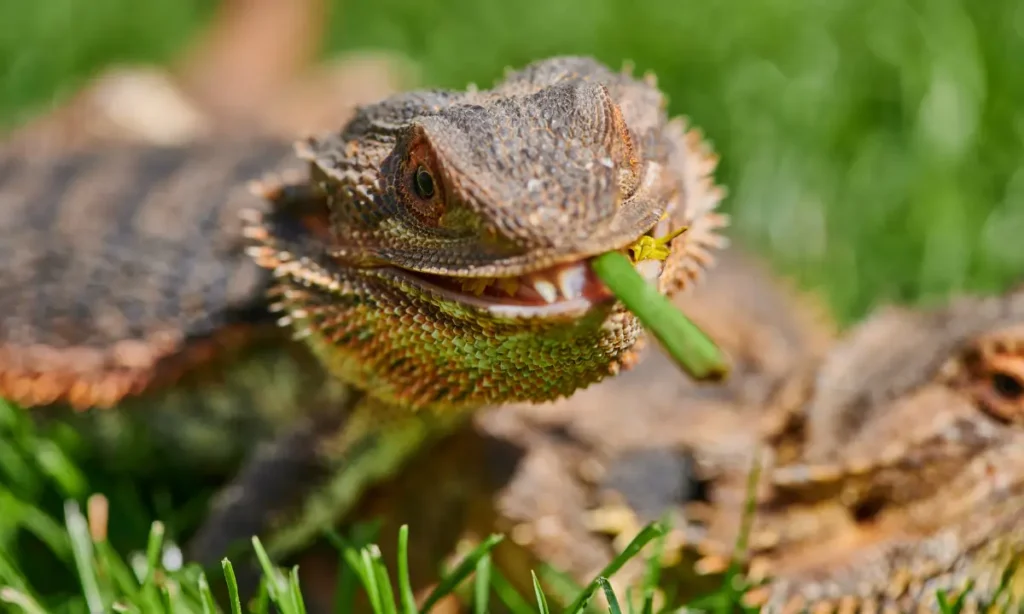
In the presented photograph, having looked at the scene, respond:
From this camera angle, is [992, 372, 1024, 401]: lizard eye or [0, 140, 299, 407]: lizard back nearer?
[992, 372, 1024, 401]: lizard eye

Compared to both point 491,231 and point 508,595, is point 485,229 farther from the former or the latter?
point 508,595

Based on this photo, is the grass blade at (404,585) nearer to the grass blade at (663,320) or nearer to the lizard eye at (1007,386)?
the grass blade at (663,320)

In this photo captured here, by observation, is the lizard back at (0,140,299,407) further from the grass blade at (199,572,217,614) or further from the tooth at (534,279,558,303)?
the tooth at (534,279,558,303)

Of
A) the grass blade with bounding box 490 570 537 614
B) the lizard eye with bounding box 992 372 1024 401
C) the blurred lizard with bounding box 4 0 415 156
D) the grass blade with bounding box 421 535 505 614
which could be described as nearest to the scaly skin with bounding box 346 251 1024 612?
the lizard eye with bounding box 992 372 1024 401

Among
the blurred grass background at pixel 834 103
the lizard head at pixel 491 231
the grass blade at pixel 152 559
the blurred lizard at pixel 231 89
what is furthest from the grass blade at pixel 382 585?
the blurred grass background at pixel 834 103

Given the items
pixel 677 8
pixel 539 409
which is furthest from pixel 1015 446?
pixel 677 8

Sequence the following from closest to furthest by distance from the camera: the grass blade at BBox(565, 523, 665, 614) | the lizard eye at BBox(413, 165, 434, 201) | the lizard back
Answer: the lizard eye at BBox(413, 165, 434, 201) → the grass blade at BBox(565, 523, 665, 614) → the lizard back

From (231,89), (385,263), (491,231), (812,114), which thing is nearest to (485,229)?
(491,231)

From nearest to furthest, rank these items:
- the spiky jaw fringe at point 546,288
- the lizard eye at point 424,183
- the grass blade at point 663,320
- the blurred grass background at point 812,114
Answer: the grass blade at point 663,320 → the spiky jaw fringe at point 546,288 → the lizard eye at point 424,183 → the blurred grass background at point 812,114

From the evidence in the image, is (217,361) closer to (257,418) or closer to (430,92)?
(257,418)
